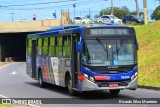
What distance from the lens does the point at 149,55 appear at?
35.2 m

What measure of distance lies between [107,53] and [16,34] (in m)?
62.5

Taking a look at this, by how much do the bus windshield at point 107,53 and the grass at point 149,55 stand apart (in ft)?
18.7

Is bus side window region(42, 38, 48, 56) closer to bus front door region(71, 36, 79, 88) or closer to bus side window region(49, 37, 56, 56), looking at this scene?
bus side window region(49, 37, 56, 56)

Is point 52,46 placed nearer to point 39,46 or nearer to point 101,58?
point 39,46

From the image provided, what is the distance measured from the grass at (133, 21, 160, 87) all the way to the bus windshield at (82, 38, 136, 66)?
5.70 metres

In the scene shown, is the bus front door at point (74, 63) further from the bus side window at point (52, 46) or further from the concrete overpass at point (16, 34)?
the concrete overpass at point (16, 34)

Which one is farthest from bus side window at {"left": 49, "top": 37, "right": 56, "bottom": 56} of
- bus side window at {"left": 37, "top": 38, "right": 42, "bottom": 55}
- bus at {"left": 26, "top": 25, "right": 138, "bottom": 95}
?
bus at {"left": 26, "top": 25, "right": 138, "bottom": 95}

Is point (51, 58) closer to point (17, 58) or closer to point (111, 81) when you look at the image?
point (111, 81)

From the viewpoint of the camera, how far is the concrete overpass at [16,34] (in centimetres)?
6762

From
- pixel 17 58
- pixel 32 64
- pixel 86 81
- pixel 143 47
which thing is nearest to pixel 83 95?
pixel 86 81

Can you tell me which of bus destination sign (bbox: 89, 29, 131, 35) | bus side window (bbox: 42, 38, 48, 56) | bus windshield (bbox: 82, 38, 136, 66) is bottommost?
bus side window (bbox: 42, 38, 48, 56)

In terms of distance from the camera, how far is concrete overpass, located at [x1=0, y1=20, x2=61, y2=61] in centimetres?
6762

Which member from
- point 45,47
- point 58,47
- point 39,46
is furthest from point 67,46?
point 39,46

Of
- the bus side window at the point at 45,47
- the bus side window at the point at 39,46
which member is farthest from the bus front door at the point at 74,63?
the bus side window at the point at 39,46
